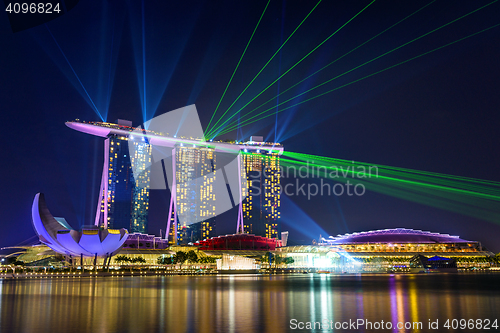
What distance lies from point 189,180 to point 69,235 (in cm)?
8674

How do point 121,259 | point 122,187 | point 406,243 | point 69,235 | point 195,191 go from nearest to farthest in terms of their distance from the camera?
1. point 69,235
2. point 121,259
3. point 406,243
4. point 122,187
5. point 195,191

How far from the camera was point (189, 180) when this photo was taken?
150750 mm

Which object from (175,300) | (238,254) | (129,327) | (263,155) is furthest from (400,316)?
(263,155)

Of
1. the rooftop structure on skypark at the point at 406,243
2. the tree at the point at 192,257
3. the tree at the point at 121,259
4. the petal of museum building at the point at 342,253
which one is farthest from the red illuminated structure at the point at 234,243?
the tree at the point at 121,259

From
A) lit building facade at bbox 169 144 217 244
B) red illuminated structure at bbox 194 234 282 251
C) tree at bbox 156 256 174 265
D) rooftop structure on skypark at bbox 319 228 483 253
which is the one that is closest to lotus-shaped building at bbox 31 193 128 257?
tree at bbox 156 256 174 265

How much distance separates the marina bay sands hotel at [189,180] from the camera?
12575cm

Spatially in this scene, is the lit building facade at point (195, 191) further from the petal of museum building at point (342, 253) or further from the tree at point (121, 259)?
the tree at point (121, 259)

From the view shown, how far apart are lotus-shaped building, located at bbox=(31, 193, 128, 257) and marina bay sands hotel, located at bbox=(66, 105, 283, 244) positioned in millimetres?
55904

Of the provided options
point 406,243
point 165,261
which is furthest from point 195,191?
point 406,243

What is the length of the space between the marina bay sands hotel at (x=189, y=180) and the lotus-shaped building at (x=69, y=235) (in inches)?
2201

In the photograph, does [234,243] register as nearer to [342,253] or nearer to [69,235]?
[342,253]

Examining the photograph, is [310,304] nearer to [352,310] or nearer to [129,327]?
[352,310]

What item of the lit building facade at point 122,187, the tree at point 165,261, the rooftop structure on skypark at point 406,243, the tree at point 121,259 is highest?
the lit building facade at point 122,187

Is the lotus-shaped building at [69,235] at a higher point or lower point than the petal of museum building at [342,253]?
higher
